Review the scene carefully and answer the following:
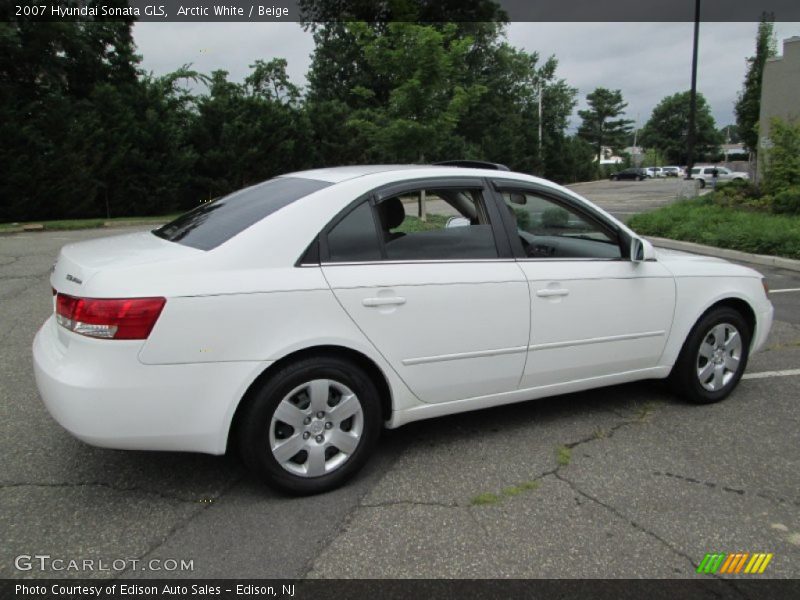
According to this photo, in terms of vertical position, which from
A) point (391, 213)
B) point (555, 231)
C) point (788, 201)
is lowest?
point (788, 201)

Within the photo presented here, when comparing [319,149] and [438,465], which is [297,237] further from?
[319,149]

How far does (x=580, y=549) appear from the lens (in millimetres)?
2713

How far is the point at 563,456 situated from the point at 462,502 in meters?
0.81

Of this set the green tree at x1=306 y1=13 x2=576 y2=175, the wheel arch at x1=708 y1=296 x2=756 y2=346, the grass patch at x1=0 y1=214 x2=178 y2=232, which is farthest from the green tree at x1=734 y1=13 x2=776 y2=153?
the wheel arch at x1=708 y1=296 x2=756 y2=346

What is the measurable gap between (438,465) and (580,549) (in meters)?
0.96

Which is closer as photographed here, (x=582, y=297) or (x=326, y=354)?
(x=326, y=354)

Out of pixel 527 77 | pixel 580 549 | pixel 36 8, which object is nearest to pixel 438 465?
pixel 580 549

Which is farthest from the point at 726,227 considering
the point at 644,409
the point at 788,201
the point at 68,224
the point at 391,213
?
the point at 68,224

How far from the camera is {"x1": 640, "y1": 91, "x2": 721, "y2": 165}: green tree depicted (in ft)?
301

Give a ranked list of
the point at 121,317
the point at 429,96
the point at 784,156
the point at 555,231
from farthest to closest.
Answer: the point at 429,96
the point at 784,156
the point at 555,231
the point at 121,317

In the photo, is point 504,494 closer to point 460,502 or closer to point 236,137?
point 460,502

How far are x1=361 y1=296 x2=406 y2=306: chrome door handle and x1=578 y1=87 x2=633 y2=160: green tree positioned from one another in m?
83.5

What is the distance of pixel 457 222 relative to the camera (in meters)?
3.86

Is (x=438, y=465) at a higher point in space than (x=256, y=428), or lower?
lower
